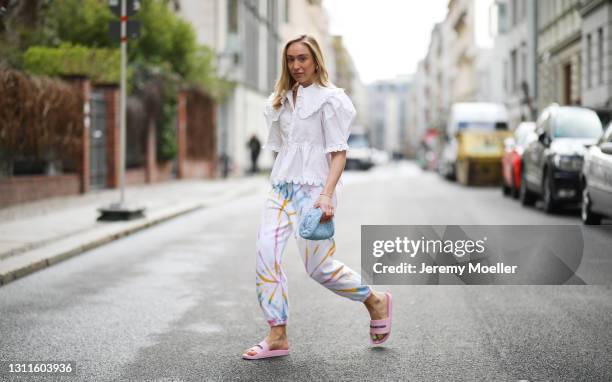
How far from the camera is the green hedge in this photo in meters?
19.8

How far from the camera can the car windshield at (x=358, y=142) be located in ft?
184

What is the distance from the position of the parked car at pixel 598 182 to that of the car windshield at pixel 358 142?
42.6 metres

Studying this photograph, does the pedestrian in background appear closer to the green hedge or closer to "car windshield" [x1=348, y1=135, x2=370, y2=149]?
the green hedge

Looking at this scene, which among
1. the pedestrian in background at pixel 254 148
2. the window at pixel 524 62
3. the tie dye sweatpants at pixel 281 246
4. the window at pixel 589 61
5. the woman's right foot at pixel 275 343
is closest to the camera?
the tie dye sweatpants at pixel 281 246

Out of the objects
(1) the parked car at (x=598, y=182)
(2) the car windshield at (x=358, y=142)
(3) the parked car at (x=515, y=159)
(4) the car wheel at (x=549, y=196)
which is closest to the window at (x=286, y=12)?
(2) the car windshield at (x=358, y=142)

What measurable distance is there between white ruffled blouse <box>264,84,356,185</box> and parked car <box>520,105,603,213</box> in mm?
10569

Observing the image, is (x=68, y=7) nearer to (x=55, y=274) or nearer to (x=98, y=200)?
(x=98, y=200)

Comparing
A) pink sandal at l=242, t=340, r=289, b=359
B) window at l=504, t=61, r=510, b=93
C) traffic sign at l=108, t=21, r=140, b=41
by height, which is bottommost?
pink sandal at l=242, t=340, r=289, b=359

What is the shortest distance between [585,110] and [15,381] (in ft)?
45.4

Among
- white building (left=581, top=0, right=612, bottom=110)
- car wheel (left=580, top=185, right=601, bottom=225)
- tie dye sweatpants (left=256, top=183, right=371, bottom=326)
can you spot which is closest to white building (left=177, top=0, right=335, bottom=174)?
white building (left=581, top=0, right=612, bottom=110)

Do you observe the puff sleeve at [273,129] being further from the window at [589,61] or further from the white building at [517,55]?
the white building at [517,55]

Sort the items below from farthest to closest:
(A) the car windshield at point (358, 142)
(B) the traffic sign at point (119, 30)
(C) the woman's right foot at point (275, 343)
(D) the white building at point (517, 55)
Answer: (A) the car windshield at point (358, 142)
(D) the white building at point (517, 55)
(B) the traffic sign at point (119, 30)
(C) the woman's right foot at point (275, 343)

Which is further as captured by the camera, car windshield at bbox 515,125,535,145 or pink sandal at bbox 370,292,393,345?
car windshield at bbox 515,125,535,145

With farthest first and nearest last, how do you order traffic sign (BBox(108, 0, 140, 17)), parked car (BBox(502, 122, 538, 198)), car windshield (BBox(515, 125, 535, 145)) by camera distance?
car windshield (BBox(515, 125, 535, 145)) < parked car (BBox(502, 122, 538, 198)) < traffic sign (BBox(108, 0, 140, 17))
